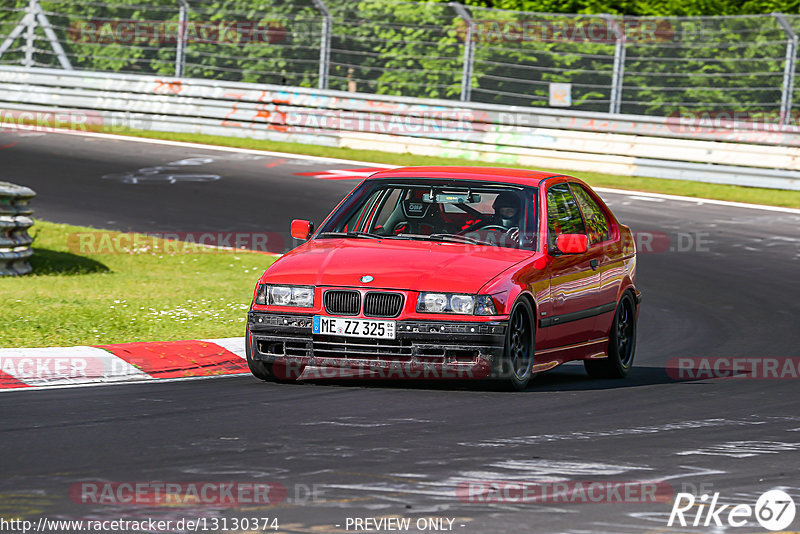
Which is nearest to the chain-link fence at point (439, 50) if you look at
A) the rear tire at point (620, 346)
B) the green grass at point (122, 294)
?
the green grass at point (122, 294)

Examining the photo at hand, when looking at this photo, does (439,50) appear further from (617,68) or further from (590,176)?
(590,176)

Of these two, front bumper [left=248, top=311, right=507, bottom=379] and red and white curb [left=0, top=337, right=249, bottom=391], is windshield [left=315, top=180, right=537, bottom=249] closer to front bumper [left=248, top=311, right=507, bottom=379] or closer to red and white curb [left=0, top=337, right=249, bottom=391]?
front bumper [left=248, top=311, right=507, bottom=379]

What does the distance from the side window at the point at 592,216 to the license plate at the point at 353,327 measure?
2.27m

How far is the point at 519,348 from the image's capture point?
8969mm

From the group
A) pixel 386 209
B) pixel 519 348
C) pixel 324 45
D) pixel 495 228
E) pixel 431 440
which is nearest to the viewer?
pixel 431 440

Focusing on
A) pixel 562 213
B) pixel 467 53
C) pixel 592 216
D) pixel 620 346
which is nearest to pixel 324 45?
pixel 467 53

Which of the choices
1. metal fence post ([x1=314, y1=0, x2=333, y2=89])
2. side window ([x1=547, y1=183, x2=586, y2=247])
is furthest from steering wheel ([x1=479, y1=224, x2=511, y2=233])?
metal fence post ([x1=314, y1=0, x2=333, y2=89])

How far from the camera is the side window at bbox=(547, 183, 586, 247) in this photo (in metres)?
9.85

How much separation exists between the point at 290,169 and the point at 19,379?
14576 mm

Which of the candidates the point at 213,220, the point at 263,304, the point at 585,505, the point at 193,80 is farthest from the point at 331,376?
the point at 193,80

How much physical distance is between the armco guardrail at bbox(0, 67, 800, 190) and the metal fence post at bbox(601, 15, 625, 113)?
28 cm

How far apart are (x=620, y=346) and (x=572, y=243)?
56.7 inches

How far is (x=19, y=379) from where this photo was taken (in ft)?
29.8

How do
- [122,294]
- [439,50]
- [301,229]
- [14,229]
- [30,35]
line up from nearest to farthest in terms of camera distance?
[301,229]
[122,294]
[14,229]
[439,50]
[30,35]
